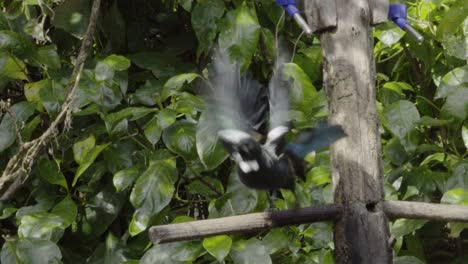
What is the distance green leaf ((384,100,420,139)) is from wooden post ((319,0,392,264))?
449 millimetres

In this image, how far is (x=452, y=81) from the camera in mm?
1842

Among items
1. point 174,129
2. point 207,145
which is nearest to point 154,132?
point 174,129

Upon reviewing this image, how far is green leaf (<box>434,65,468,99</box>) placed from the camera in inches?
72.1

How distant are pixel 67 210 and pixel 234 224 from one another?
762 millimetres

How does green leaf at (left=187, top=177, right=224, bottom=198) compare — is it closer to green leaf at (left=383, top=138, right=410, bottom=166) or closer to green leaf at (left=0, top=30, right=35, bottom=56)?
green leaf at (left=383, top=138, right=410, bottom=166)

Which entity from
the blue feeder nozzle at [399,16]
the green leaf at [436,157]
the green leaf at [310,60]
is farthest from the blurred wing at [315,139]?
the green leaf at [310,60]

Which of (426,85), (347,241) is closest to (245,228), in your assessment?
(347,241)

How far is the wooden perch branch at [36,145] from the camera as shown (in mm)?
1742

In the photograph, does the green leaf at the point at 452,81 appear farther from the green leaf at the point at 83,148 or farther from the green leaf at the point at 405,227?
the green leaf at the point at 83,148

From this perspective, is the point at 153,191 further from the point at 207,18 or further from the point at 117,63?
the point at 207,18

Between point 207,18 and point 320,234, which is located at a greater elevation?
point 207,18

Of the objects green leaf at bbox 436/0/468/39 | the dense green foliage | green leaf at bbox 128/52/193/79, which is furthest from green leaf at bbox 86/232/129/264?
green leaf at bbox 436/0/468/39

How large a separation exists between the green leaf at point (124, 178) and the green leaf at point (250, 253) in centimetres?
32

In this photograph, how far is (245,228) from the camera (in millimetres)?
1227
